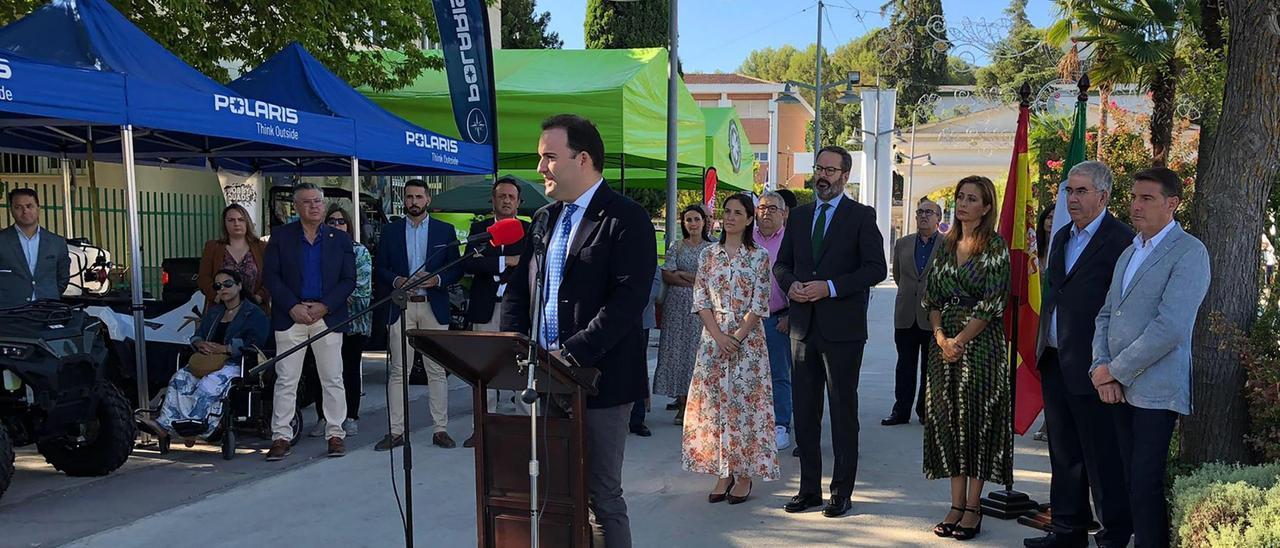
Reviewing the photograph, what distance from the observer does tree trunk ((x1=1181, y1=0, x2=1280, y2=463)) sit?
188 inches

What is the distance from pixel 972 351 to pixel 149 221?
455 inches

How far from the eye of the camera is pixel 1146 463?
4.43 meters

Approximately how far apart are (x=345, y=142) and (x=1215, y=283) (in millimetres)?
7100

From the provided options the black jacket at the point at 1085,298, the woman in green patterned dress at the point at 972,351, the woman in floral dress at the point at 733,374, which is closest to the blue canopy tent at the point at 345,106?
the woman in floral dress at the point at 733,374

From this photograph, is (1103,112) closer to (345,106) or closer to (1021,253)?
(1021,253)

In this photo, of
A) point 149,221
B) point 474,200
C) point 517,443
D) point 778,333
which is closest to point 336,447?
point 778,333

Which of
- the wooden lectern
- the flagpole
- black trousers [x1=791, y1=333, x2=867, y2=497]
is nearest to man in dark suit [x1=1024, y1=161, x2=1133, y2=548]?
the flagpole

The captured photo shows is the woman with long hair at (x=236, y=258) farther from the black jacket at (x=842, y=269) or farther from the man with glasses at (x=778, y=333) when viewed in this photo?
the black jacket at (x=842, y=269)

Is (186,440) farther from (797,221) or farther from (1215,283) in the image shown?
(1215,283)

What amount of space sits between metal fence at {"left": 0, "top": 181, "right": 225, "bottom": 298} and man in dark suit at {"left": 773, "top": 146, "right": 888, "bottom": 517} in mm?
10156

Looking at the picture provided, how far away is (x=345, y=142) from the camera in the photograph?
9.34 metres

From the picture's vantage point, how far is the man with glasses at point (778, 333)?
737 centimetres

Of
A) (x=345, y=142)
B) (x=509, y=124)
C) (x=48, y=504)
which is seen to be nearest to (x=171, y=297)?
(x=345, y=142)

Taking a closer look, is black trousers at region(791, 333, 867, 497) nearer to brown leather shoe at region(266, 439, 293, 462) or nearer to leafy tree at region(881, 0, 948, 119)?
brown leather shoe at region(266, 439, 293, 462)
